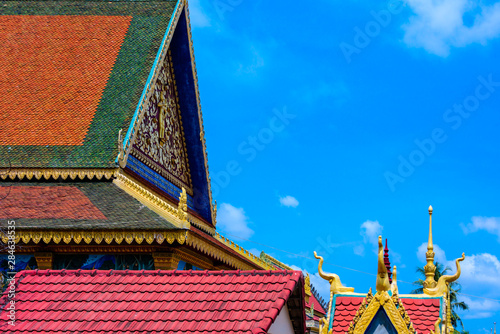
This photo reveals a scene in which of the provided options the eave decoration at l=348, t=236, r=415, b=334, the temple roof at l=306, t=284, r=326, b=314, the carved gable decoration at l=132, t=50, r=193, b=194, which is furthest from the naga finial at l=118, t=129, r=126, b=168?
the temple roof at l=306, t=284, r=326, b=314

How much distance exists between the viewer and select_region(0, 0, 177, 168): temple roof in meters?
13.5

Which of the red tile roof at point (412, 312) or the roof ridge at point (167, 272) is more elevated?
the red tile roof at point (412, 312)

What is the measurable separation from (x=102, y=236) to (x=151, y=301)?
3.64m

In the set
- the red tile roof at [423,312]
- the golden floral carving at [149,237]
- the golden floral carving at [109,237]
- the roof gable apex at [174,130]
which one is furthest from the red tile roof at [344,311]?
the roof gable apex at [174,130]

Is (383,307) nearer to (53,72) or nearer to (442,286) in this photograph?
(442,286)

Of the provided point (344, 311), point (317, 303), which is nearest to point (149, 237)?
point (344, 311)

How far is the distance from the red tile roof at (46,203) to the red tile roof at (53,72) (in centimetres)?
140

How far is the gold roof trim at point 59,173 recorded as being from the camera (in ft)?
42.0

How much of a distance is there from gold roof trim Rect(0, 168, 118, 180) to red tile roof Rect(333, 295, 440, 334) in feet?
16.2

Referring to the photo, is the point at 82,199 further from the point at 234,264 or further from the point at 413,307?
the point at 413,307

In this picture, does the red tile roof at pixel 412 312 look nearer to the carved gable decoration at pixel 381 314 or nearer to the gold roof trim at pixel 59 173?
the carved gable decoration at pixel 381 314

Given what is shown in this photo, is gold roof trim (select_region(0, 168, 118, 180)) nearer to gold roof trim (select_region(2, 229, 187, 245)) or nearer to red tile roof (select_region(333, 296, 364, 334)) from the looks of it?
gold roof trim (select_region(2, 229, 187, 245))

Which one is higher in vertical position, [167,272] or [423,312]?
[423,312]

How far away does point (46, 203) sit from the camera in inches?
471
